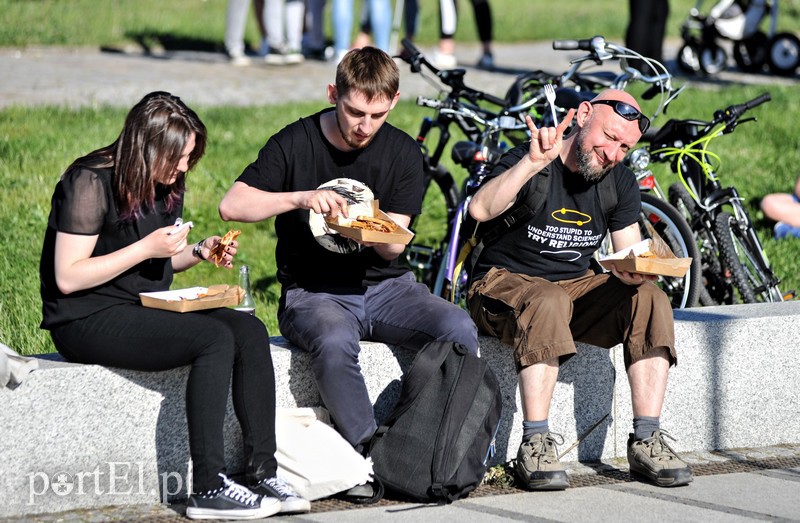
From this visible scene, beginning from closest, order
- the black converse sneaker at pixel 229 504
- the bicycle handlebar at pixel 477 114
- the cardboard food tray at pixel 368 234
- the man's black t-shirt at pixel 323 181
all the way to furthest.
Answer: the black converse sneaker at pixel 229 504 → the cardboard food tray at pixel 368 234 → the man's black t-shirt at pixel 323 181 → the bicycle handlebar at pixel 477 114

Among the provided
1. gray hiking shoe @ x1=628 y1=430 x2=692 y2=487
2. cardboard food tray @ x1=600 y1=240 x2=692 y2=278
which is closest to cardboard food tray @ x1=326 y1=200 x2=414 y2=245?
cardboard food tray @ x1=600 y1=240 x2=692 y2=278

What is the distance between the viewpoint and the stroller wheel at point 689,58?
45.3ft

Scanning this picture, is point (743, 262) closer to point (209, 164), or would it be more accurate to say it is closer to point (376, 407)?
point (376, 407)

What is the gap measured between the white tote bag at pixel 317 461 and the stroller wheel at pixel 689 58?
10.4 meters

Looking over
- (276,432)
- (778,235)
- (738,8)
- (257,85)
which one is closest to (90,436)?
(276,432)

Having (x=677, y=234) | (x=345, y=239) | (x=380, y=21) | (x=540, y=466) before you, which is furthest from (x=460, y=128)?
(x=380, y=21)

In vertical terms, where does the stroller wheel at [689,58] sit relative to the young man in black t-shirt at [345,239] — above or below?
above

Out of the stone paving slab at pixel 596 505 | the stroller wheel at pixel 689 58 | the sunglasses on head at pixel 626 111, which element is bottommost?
the stone paving slab at pixel 596 505

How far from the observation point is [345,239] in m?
4.71

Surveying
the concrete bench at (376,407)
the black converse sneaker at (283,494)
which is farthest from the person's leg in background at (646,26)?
the black converse sneaker at (283,494)

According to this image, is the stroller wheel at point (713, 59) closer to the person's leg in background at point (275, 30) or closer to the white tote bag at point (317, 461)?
the person's leg in background at point (275, 30)

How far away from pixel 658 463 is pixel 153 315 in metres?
2.00

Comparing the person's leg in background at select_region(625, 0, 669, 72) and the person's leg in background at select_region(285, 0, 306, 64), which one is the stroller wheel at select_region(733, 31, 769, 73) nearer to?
the person's leg in background at select_region(625, 0, 669, 72)

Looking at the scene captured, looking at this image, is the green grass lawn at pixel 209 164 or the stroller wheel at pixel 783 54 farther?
the stroller wheel at pixel 783 54
